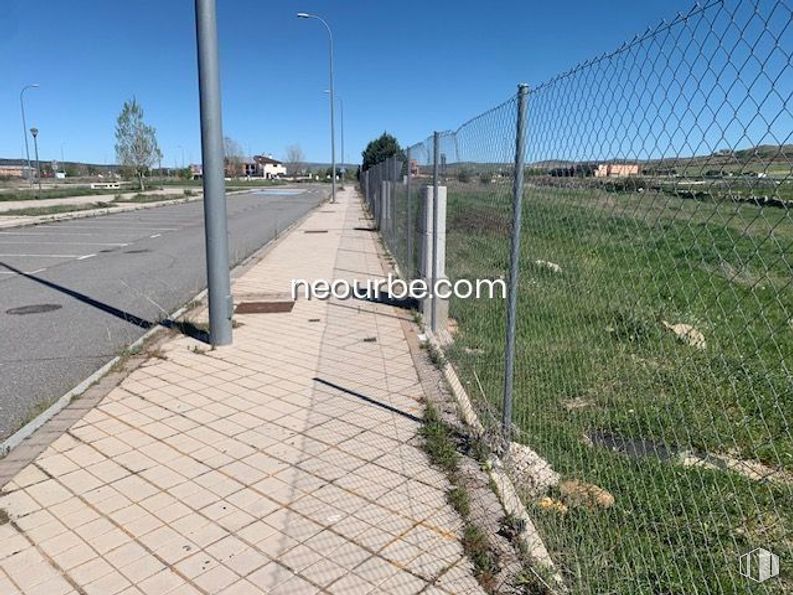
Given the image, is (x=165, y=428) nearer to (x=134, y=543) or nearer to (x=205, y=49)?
(x=134, y=543)

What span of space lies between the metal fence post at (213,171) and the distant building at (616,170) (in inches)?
165

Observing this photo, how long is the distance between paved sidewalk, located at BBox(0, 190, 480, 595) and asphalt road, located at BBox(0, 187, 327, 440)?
2.66 ft

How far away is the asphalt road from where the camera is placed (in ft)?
17.7

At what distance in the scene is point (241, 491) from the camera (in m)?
3.32

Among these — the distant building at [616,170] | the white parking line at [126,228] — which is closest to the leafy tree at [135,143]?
the white parking line at [126,228]

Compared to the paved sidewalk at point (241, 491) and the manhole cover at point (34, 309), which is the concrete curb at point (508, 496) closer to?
the paved sidewalk at point (241, 491)

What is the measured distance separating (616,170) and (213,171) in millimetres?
4312

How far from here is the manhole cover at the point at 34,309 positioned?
26.0 ft

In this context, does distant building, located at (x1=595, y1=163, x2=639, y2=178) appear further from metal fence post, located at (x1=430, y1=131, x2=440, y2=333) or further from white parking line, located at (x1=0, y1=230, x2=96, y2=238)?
white parking line, located at (x1=0, y1=230, x2=96, y2=238)

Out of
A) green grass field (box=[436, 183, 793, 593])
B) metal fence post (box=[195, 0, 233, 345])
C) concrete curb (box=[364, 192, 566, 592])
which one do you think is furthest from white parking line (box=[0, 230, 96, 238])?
concrete curb (box=[364, 192, 566, 592])

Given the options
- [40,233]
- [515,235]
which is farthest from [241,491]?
→ [40,233]

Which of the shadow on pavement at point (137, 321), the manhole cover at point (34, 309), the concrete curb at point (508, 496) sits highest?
the concrete curb at point (508, 496)

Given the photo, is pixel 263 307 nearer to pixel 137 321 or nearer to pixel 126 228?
pixel 137 321

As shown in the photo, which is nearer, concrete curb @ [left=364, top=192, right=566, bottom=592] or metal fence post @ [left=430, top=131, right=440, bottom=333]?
concrete curb @ [left=364, top=192, right=566, bottom=592]
